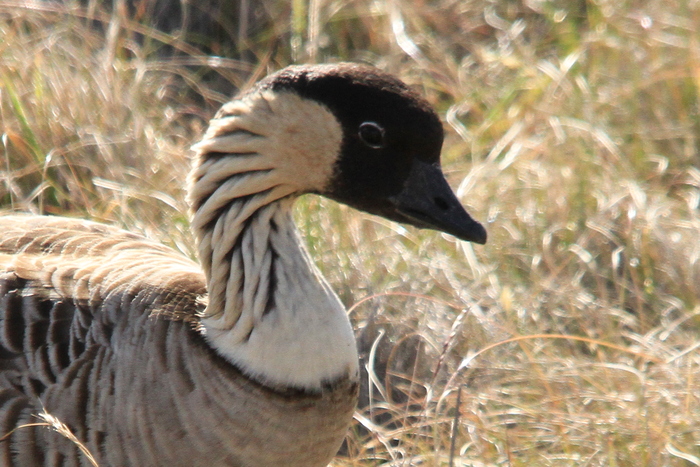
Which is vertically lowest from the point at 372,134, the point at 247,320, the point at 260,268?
the point at 247,320

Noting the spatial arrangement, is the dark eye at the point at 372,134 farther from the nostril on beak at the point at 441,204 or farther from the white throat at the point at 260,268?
the nostril on beak at the point at 441,204

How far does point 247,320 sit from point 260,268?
17 centimetres

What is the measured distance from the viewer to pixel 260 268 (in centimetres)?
296

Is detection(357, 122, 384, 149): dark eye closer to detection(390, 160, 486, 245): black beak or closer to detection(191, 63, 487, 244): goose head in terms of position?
detection(191, 63, 487, 244): goose head

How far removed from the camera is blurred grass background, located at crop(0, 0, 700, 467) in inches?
153

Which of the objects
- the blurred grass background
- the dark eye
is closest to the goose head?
the dark eye

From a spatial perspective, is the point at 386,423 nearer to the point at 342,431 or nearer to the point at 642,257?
the point at 342,431

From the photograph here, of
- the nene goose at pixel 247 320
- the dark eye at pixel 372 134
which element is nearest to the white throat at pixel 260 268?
the nene goose at pixel 247 320

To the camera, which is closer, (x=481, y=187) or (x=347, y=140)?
(x=347, y=140)

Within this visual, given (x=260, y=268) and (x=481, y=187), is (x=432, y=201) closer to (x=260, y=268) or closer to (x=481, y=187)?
(x=260, y=268)

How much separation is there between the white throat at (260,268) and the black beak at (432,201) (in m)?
0.35

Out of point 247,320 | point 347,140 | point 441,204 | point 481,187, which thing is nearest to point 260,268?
point 247,320

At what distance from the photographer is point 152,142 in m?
5.39

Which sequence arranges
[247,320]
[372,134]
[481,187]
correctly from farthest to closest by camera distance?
[481,187]
[247,320]
[372,134]
